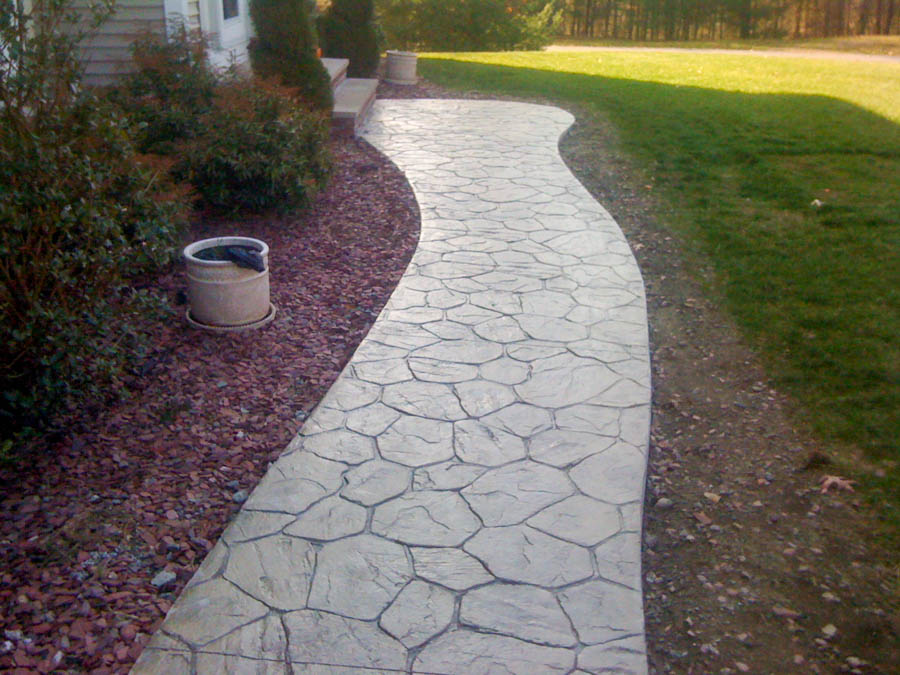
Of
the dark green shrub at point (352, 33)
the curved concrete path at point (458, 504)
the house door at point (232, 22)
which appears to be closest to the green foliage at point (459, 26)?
the dark green shrub at point (352, 33)

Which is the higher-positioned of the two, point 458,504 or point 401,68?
point 401,68

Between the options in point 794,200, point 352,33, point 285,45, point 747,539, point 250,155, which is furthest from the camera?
point 352,33

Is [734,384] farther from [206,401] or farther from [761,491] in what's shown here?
[206,401]

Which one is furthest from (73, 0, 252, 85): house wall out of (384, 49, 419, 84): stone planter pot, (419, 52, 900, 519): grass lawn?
(384, 49, 419, 84): stone planter pot

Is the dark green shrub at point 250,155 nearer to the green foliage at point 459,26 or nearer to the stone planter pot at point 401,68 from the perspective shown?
the stone planter pot at point 401,68

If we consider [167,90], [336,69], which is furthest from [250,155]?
[336,69]

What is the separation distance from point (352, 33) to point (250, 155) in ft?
23.0

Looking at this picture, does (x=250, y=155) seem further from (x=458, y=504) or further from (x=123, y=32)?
(x=458, y=504)

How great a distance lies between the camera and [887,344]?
15.2 feet

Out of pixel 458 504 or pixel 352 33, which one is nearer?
pixel 458 504

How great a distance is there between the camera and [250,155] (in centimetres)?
627

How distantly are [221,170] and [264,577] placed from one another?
4.16m

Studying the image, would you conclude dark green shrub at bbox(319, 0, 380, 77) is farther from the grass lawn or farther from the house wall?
the house wall

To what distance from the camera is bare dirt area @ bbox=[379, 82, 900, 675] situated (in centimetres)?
276
